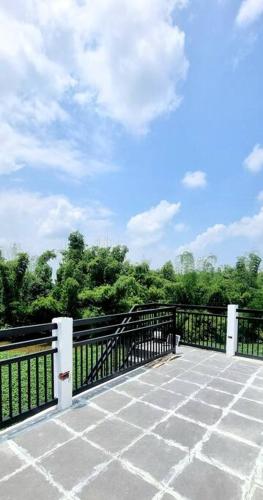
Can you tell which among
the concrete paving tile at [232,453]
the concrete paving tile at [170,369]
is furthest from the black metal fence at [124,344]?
the concrete paving tile at [232,453]

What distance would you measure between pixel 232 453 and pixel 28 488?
1.47m

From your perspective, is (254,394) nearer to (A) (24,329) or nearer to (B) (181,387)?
(B) (181,387)

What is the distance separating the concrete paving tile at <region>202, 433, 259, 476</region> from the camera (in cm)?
194

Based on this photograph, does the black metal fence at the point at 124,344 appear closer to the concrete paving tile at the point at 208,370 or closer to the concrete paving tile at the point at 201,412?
the concrete paving tile at the point at 208,370

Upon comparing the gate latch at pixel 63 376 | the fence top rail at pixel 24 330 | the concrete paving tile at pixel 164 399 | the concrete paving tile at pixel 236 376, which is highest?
the fence top rail at pixel 24 330

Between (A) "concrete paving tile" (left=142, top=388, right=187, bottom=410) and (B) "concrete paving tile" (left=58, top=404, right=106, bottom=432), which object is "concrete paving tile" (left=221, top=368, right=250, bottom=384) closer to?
(A) "concrete paving tile" (left=142, top=388, right=187, bottom=410)

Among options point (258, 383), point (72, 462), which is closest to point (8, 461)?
point (72, 462)

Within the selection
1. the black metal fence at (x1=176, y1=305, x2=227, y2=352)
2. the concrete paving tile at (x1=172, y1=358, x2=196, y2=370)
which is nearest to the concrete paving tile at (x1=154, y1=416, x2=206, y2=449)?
the concrete paving tile at (x1=172, y1=358, x2=196, y2=370)

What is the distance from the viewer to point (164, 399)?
299 cm

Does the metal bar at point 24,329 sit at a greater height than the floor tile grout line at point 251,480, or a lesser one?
greater

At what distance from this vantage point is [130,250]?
39.9 feet

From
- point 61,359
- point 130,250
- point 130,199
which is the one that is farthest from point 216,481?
point 130,250

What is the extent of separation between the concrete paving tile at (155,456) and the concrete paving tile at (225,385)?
A: 1.40 m

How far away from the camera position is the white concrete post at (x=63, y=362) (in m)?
2.69
